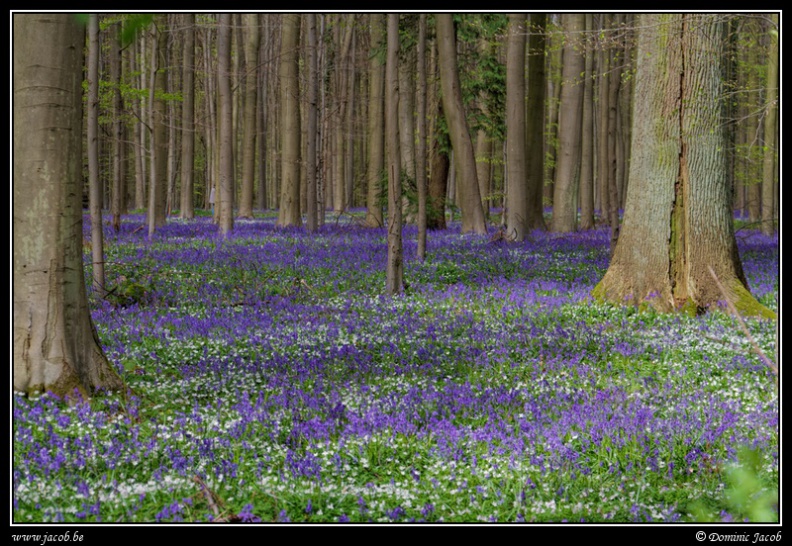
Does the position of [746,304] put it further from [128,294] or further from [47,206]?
[128,294]

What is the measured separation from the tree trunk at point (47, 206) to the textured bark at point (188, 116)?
17.7 meters

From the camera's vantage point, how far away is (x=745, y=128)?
37500mm

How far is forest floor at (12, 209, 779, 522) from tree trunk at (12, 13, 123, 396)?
387 mm

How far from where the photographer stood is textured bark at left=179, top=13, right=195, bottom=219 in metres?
23.5

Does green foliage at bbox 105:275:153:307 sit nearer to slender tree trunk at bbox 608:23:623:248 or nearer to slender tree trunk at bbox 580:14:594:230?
slender tree trunk at bbox 608:23:623:248

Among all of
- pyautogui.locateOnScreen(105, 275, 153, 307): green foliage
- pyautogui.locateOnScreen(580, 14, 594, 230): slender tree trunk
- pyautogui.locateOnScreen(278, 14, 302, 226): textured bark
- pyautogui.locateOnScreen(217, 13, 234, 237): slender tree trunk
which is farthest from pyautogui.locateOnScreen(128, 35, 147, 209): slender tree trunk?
pyautogui.locateOnScreen(580, 14, 594, 230): slender tree trunk

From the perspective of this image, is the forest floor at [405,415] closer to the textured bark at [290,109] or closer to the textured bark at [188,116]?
the textured bark at [290,109]

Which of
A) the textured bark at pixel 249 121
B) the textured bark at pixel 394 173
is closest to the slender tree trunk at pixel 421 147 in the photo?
the textured bark at pixel 394 173

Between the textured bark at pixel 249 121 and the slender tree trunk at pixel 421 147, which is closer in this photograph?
the slender tree trunk at pixel 421 147

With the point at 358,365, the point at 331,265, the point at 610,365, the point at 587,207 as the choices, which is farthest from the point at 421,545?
the point at 587,207

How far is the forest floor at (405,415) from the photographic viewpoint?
4137mm

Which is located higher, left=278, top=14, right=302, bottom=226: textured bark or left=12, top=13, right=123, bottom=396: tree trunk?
left=278, top=14, right=302, bottom=226: textured bark

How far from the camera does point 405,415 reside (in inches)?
227

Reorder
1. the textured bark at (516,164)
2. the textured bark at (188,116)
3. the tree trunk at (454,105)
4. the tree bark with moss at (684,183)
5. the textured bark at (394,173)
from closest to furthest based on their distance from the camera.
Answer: the tree bark with moss at (684,183) → the textured bark at (394,173) → the textured bark at (516,164) → the tree trunk at (454,105) → the textured bark at (188,116)
